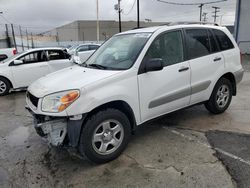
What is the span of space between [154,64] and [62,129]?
5.26 feet

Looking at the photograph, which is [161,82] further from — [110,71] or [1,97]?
[1,97]

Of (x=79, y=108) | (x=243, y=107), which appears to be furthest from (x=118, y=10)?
(x=79, y=108)

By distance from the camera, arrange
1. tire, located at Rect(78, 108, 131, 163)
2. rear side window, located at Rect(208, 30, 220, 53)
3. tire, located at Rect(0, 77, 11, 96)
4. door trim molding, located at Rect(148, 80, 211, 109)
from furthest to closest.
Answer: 1. tire, located at Rect(0, 77, 11, 96)
2. rear side window, located at Rect(208, 30, 220, 53)
3. door trim molding, located at Rect(148, 80, 211, 109)
4. tire, located at Rect(78, 108, 131, 163)

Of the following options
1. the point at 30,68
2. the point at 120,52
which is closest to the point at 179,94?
the point at 120,52

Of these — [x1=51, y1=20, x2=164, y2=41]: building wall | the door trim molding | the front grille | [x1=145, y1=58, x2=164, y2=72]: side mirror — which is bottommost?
the door trim molding

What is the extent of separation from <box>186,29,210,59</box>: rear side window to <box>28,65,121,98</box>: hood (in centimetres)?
164

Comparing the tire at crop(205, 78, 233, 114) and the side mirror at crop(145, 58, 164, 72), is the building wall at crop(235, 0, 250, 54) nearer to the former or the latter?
the tire at crop(205, 78, 233, 114)

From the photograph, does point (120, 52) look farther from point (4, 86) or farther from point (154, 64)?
point (4, 86)

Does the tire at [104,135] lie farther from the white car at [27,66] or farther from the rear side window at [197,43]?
the white car at [27,66]

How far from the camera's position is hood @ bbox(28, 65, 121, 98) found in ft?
10.5

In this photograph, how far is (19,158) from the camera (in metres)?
3.70

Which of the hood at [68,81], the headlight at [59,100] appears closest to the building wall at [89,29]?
the hood at [68,81]

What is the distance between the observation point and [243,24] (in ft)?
61.6

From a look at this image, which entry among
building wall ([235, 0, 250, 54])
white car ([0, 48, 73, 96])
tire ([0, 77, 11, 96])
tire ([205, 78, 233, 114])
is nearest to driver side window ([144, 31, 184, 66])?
tire ([205, 78, 233, 114])
